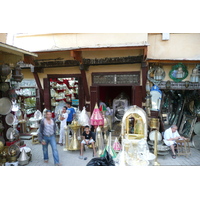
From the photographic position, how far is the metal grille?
5921mm

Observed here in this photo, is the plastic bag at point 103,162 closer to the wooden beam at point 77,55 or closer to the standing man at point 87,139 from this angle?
the standing man at point 87,139

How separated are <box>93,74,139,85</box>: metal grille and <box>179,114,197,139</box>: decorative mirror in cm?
255

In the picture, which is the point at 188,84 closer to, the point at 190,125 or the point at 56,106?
the point at 190,125

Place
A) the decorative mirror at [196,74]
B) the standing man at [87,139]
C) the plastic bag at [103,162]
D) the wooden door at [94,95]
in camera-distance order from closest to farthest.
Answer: the plastic bag at [103,162] → the standing man at [87,139] → the decorative mirror at [196,74] → the wooden door at [94,95]

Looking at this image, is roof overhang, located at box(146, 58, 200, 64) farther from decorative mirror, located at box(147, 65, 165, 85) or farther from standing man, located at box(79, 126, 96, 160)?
standing man, located at box(79, 126, 96, 160)

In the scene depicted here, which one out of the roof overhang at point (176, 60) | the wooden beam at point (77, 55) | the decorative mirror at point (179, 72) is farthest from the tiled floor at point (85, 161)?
the wooden beam at point (77, 55)

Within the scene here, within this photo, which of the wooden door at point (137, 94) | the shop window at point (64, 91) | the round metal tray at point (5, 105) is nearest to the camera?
the round metal tray at point (5, 105)

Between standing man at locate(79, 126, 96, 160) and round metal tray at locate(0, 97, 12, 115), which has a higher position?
round metal tray at locate(0, 97, 12, 115)

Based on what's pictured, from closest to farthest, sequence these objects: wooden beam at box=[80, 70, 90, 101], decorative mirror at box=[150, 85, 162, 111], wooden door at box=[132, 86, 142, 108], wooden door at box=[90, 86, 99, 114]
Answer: decorative mirror at box=[150, 85, 162, 111]
wooden door at box=[132, 86, 142, 108]
wooden beam at box=[80, 70, 90, 101]
wooden door at box=[90, 86, 99, 114]

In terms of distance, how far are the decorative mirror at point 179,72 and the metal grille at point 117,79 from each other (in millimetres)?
1307

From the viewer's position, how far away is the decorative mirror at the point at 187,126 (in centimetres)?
586

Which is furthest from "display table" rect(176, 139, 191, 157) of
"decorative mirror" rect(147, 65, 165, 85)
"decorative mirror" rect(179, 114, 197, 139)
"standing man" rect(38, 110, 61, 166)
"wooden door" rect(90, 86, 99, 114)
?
"standing man" rect(38, 110, 61, 166)

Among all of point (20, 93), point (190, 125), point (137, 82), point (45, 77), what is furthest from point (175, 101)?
point (20, 93)

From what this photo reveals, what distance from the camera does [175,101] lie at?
7.45 metres
